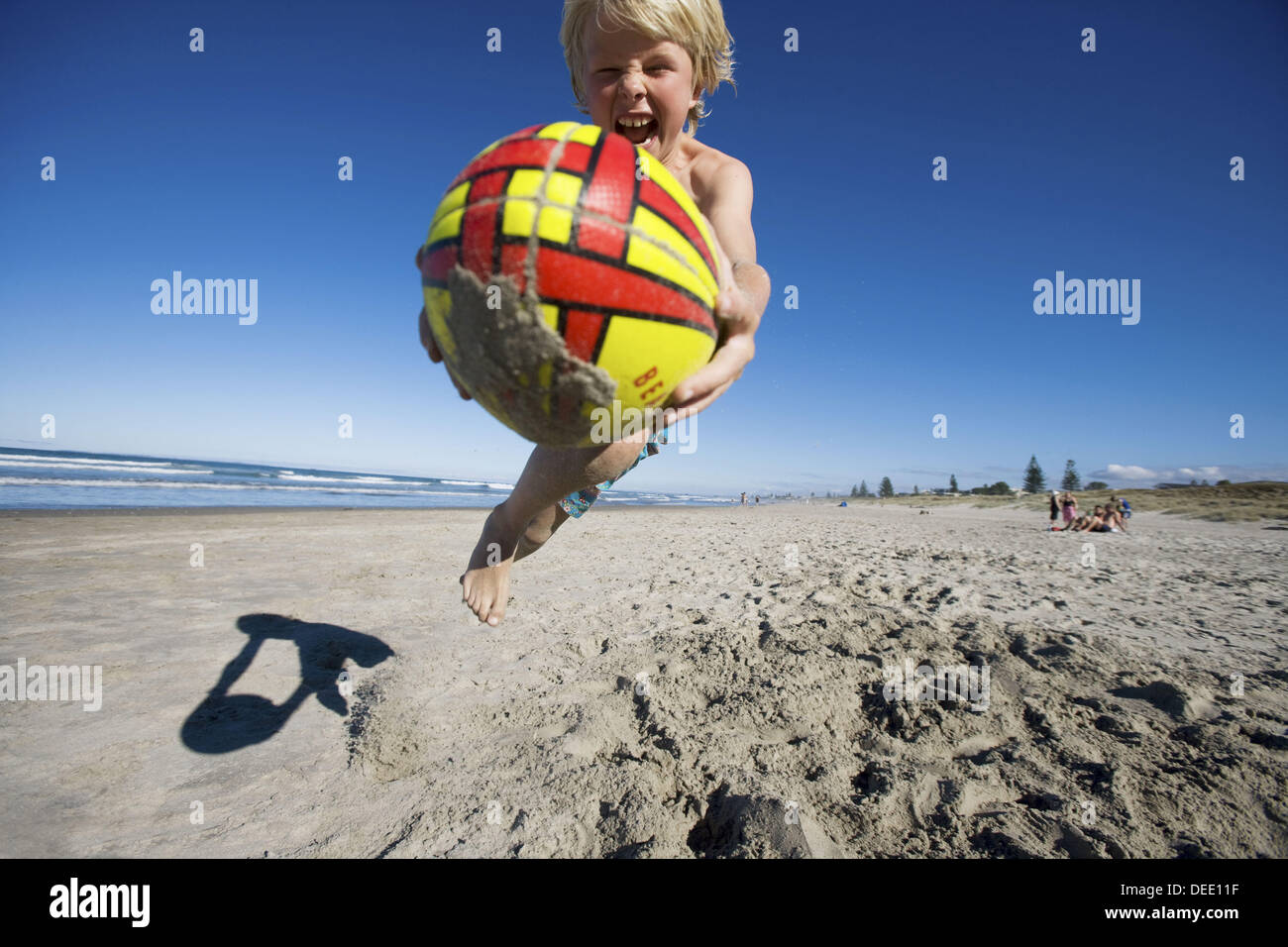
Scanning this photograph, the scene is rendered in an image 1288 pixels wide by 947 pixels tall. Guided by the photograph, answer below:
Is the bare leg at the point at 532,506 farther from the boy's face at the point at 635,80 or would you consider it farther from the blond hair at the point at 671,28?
the blond hair at the point at 671,28

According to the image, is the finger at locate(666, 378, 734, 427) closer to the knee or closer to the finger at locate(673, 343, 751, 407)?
the finger at locate(673, 343, 751, 407)

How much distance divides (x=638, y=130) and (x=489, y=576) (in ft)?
8.37

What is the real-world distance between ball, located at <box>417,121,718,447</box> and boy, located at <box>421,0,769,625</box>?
0.21 meters

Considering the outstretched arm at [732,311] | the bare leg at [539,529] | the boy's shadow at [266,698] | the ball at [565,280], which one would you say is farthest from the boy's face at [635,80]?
the boy's shadow at [266,698]

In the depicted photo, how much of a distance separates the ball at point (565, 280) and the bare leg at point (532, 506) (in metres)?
0.64

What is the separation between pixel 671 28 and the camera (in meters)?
2.22

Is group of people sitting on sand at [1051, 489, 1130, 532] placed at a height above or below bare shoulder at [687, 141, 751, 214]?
below

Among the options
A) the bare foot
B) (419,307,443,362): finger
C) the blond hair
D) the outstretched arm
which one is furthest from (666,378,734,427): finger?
the bare foot

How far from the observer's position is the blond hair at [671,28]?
7.11 ft

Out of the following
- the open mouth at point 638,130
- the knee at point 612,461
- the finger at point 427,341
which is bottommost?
the knee at point 612,461

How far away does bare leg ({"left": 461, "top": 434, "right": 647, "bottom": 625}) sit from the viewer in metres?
2.46

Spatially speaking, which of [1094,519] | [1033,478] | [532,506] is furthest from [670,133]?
[1033,478]
